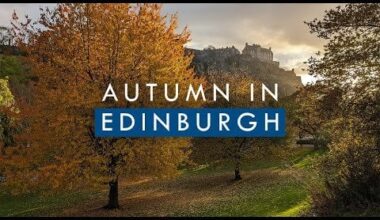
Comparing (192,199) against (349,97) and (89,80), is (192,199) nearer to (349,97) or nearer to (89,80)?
(89,80)

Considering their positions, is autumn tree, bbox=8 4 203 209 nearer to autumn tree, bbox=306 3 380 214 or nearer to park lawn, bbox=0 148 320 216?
park lawn, bbox=0 148 320 216

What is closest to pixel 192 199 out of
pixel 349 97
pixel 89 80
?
pixel 89 80

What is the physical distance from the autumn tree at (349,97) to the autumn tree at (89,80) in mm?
9310

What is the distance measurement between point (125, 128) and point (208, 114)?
583 cm

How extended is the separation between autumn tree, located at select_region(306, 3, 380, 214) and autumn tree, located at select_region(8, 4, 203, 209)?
9310mm

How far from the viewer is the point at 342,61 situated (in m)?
20.2

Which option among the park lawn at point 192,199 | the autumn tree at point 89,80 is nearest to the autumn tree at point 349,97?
the park lawn at point 192,199

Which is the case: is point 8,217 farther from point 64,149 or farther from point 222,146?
point 222,146

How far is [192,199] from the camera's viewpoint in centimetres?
3434

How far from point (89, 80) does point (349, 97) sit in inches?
540

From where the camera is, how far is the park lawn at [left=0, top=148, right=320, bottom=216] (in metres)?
28.0

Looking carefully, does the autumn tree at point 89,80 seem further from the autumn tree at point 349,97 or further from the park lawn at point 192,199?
the autumn tree at point 349,97

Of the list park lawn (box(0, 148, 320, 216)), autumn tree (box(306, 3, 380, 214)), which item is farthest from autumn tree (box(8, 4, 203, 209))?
autumn tree (box(306, 3, 380, 214))

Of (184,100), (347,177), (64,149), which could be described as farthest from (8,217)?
(347,177)
